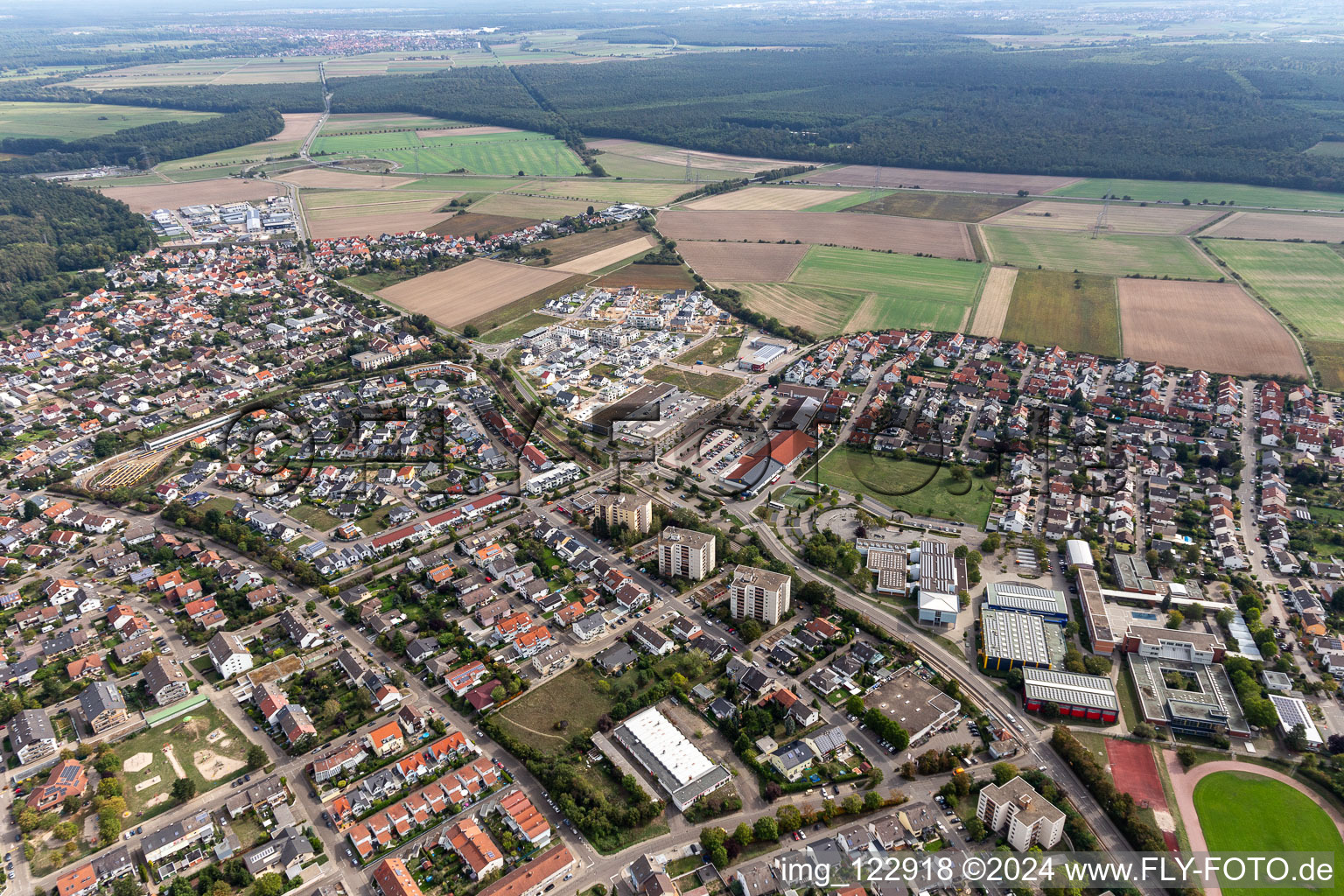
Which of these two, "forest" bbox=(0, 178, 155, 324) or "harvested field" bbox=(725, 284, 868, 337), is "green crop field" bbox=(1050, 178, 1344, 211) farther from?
"forest" bbox=(0, 178, 155, 324)

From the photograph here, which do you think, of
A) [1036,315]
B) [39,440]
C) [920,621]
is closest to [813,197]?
[1036,315]

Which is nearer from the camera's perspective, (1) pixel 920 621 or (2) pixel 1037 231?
(1) pixel 920 621

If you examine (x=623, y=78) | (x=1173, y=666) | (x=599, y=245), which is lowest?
(x=1173, y=666)

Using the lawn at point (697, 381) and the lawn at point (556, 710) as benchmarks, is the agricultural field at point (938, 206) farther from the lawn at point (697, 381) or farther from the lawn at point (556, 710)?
the lawn at point (556, 710)

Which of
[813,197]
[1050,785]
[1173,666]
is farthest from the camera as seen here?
[813,197]

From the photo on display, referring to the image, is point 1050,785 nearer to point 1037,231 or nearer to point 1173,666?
point 1173,666

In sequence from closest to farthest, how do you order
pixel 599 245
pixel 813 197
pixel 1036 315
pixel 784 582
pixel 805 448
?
pixel 784 582, pixel 805 448, pixel 1036 315, pixel 599 245, pixel 813 197

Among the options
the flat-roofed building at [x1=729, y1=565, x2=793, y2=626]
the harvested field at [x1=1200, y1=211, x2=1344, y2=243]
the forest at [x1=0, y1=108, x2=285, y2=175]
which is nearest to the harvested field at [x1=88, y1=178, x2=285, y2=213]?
the forest at [x1=0, y1=108, x2=285, y2=175]
